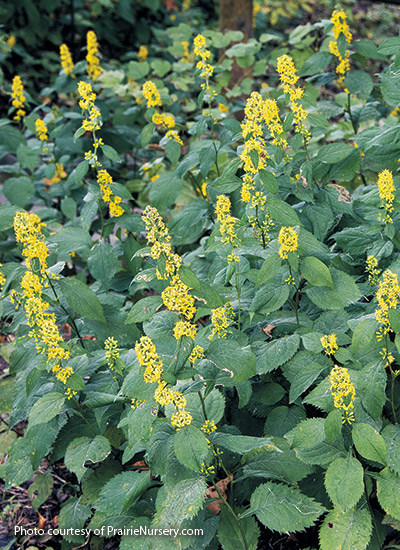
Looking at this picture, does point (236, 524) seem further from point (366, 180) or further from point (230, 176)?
point (366, 180)

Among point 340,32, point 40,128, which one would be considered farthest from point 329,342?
point 40,128

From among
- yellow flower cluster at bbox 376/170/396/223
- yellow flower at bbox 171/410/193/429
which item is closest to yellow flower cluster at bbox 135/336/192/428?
yellow flower at bbox 171/410/193/429

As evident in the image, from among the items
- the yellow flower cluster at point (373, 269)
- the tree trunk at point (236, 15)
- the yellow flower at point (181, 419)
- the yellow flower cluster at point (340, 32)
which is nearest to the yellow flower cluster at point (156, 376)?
the yellow flower at point (181, 419)

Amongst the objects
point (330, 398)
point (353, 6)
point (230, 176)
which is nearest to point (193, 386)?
point (330, 398)

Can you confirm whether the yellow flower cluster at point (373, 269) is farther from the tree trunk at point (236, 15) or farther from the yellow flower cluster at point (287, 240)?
the tree trunk at point (236, 15)

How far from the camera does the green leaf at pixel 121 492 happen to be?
1883mm

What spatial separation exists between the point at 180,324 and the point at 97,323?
36.9 inches

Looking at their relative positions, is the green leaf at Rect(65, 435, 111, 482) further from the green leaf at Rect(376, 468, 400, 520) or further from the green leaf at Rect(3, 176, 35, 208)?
the green leaf at Rect(3, 176, 35, 208)

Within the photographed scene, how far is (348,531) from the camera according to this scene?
179 cm

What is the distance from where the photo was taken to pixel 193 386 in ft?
5.66

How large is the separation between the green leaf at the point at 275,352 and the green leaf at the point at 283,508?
394 mm

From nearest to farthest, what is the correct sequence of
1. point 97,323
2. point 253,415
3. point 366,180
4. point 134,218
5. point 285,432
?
1. point 285,432
2. point 253,415
3. point 97,323
4. point 134,218
5. point 366,180

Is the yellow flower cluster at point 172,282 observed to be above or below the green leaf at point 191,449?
above

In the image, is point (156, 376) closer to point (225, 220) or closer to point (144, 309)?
point (144, 309)
